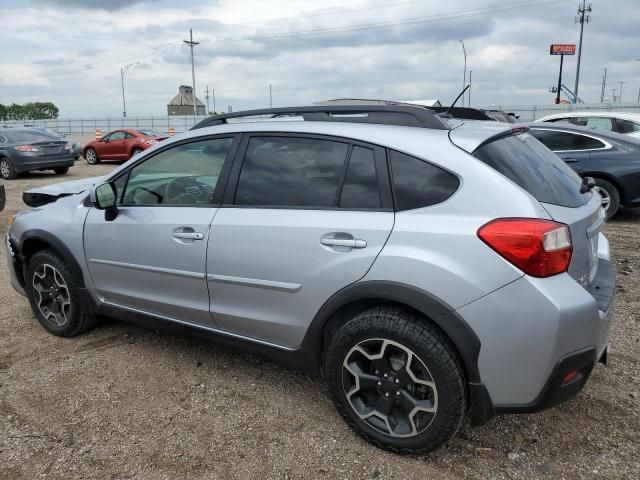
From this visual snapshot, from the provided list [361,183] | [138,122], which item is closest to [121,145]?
[361,183]

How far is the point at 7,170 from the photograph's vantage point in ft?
48.8

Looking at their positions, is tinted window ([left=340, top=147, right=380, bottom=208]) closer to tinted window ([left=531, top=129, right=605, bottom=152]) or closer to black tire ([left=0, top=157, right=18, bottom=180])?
tinted window ([left=531, top=129, right=605, bottom=152])

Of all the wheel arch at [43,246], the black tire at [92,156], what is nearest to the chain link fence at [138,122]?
the black tire at [92,156]

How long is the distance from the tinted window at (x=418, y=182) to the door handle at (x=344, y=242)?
0.25m

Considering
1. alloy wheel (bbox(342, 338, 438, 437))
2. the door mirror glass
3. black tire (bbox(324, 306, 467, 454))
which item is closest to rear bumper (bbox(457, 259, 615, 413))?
black tire (bbox(324, 306, 467, 454))

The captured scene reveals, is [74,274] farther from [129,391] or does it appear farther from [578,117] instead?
[578,117]

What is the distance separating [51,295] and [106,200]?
3.67 ft

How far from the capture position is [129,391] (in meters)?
3.30

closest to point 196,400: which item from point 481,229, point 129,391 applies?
point 129,391

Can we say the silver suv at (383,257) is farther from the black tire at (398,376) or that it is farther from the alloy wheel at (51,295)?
the alloy wheel at (51,295)

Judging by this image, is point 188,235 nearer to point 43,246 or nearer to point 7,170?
point 43,246

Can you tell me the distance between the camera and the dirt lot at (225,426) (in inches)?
101

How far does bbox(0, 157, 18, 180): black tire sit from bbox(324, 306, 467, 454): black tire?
14861mm

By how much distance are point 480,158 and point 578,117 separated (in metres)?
9.62
